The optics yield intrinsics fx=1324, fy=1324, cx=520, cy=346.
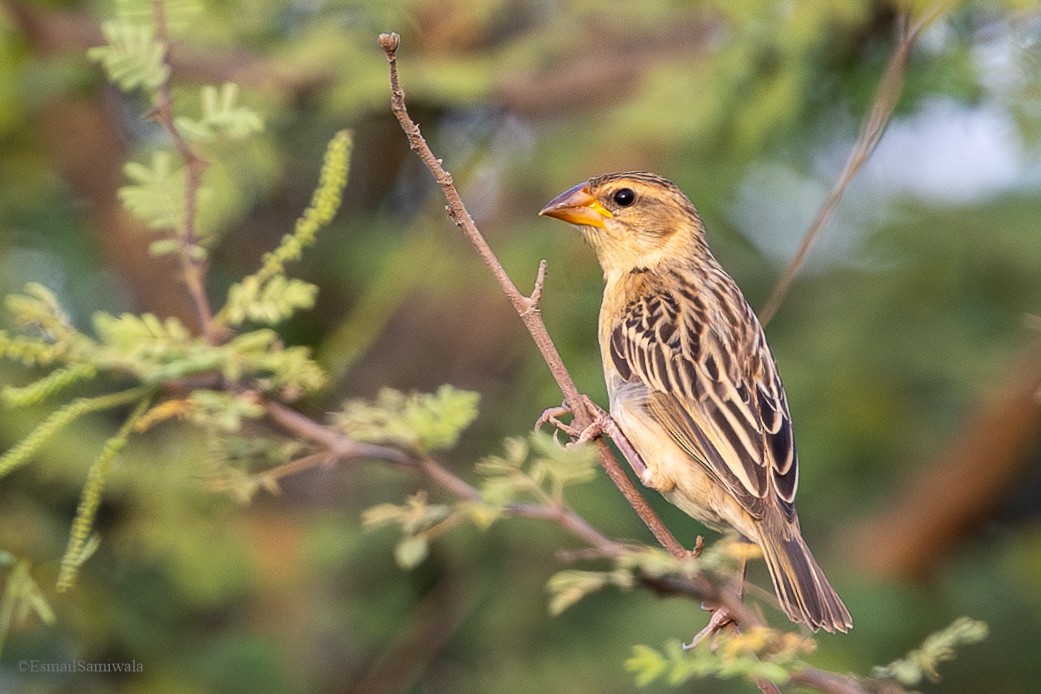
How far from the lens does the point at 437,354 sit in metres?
6.58

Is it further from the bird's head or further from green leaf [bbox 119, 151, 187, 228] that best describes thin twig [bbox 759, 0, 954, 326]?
green leaf [bbox 119, 151, 187, 228]

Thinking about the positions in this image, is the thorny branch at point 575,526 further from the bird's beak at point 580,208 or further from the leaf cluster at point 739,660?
the bird's beak at point 580,208

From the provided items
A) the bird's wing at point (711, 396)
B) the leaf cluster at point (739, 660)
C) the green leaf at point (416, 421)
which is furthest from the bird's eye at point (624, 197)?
the leaf cluster at point (739, 660)

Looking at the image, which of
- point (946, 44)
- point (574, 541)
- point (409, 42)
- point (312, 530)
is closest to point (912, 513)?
point (574, 541)

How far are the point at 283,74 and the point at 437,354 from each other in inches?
70.2

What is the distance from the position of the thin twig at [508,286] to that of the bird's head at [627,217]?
1383 millimetres

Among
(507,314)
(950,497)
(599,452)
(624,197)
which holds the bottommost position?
(599,452)

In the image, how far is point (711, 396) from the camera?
3.58 m

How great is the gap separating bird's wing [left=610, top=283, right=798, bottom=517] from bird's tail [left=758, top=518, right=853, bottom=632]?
85 mm

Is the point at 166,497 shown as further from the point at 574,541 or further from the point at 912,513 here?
the point at 912,513

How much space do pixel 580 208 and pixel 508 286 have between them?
5.18 ft

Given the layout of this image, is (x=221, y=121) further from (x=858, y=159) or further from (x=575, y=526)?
(x=858, y=159)

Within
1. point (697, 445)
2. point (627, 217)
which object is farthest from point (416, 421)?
point (627, 217)

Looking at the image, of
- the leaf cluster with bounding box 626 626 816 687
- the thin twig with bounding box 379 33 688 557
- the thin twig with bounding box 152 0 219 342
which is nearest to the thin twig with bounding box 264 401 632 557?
the thin twig with bounding box 379 33 688 557
